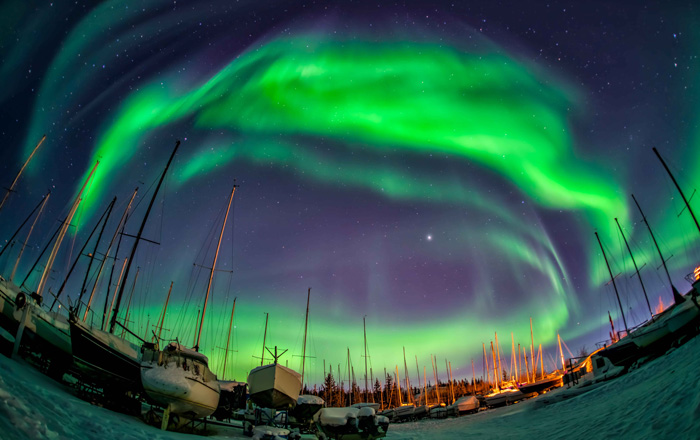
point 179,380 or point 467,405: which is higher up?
point 179,380

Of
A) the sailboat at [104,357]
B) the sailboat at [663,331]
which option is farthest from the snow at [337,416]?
the sailboat at [663,331]

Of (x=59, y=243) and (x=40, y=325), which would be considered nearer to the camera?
(x=40, y=325)

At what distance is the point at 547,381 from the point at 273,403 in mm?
45601

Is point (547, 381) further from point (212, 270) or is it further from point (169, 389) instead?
point (169, 389)

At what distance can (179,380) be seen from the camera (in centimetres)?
1550

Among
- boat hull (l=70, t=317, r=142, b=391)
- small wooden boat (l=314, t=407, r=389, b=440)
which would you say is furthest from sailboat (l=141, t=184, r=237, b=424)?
small wooden boat (l=314, t=407, r=389, b=440)

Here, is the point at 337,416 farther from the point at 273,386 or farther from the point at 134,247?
the point at 134,247

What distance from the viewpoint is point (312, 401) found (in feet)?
78.4

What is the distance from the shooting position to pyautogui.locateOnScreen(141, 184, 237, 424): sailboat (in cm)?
1507

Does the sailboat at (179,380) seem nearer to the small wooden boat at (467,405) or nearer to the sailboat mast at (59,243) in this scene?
the sailboat mast at (59,243)

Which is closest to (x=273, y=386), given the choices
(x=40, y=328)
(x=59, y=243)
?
(x=40, y=328)

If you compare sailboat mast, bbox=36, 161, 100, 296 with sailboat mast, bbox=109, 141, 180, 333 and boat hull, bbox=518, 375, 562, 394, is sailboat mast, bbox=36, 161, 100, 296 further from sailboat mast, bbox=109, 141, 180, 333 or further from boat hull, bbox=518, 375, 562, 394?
boat hull, bbox=518, 375, 562, 394

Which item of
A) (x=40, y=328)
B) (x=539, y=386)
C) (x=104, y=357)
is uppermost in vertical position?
(x=40, y=328)

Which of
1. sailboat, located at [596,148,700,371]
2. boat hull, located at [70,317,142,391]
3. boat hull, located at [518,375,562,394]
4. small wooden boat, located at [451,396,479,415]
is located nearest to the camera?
boat hull, located at [70,317,142,391]
